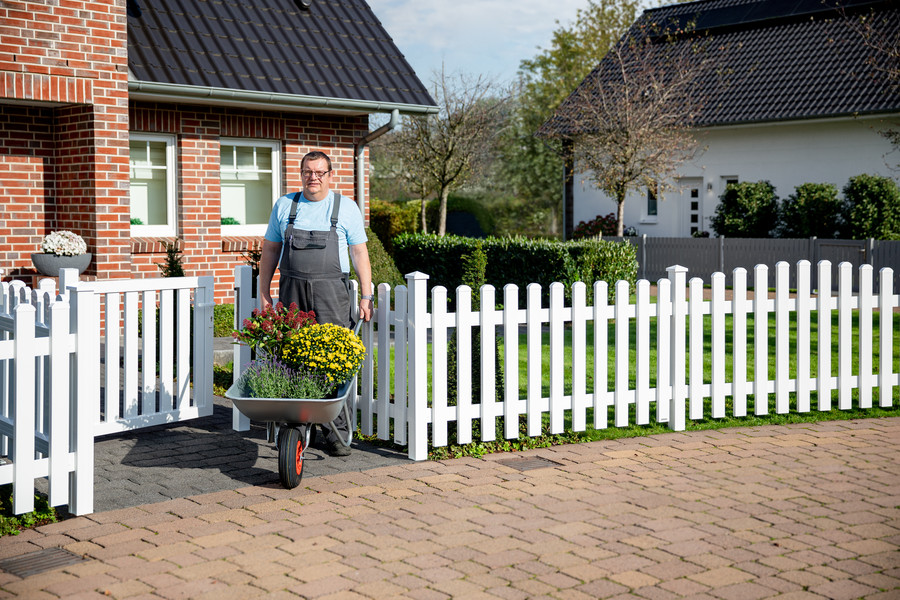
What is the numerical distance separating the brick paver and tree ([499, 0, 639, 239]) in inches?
1354

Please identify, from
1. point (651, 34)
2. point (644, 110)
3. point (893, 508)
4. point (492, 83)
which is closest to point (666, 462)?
point (893, 508)

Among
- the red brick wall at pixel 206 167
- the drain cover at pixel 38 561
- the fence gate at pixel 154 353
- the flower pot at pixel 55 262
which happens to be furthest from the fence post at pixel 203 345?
the red brick wall at pixel 206 167

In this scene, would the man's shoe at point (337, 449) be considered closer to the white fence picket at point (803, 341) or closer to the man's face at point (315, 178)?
the man's face at point (315, 178)

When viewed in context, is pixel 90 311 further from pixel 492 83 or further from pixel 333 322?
pixel 492 83

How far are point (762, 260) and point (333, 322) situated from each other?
17016 mm

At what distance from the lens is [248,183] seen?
14.6m

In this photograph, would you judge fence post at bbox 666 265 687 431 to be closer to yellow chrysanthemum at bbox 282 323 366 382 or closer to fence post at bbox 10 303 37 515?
yellow chrysanthemum at bbox 282 323 366 382

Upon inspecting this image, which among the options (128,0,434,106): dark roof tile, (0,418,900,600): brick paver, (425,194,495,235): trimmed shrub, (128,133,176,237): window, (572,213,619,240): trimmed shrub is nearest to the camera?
(0,418,900,600): brick paver

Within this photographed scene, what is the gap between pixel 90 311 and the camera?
5297mm

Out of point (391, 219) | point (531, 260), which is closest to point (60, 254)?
point (531, 260)

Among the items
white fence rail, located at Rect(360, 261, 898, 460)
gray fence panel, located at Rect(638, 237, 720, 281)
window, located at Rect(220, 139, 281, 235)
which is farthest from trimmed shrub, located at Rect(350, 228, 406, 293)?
gray fence panel, located at Rect(638, 237, 720, 281)

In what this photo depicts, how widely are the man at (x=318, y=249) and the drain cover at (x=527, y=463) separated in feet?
3.41

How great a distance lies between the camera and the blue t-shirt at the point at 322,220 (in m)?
6.33

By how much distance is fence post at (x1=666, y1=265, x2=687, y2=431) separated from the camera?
7297 mm
